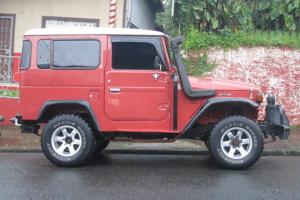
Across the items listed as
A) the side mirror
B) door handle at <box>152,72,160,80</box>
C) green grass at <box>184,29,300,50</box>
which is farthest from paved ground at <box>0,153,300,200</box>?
green grass at <box>184,29,300,50</box>

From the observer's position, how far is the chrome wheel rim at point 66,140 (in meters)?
9.16

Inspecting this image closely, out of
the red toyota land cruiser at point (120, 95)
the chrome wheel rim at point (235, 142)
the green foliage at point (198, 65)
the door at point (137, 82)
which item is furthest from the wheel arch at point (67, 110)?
the green foliage at point (198, 65)

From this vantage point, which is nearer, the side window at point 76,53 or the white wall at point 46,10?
the side window at point 76,53

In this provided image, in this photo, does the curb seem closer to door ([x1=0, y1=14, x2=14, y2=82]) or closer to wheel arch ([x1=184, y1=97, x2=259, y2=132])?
wheel arch ([x1=184, y1=97, x2=259, y2=132])

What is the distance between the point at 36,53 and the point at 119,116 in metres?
1.64

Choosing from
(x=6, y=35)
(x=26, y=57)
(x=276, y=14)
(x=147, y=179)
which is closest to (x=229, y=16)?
(x=276, y=14)

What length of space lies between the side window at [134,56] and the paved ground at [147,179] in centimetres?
160

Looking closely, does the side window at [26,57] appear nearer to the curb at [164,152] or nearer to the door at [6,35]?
the curb at [164,152]

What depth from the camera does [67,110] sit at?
31.1 feet

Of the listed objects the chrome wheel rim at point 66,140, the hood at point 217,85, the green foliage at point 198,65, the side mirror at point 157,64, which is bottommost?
the chrome wheel rim at point 66,140

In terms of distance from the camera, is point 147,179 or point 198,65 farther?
point 198,65

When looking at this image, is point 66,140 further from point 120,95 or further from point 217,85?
point 217,85

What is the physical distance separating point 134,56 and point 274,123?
246 centimetres

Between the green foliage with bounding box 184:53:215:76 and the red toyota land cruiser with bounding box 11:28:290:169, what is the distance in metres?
4.44
